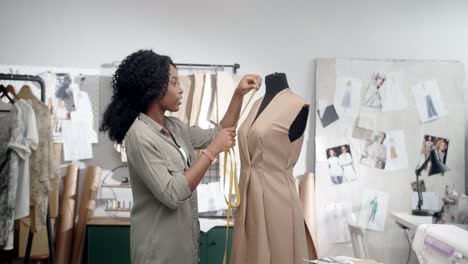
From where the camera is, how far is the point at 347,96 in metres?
3.32

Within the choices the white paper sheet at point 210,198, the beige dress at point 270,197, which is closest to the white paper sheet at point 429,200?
the white paper sheet at point 210,198

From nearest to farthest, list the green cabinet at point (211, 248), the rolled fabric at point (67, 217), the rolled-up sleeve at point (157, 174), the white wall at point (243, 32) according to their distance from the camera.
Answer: the rolled-up sleeve at point (157, 174)
the green cabinet at point (211, 248)
the rolled fabric at point (67, 217)
the white wall at point (243, 32)

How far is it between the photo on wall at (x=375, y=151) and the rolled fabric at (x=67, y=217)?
2.17 meters

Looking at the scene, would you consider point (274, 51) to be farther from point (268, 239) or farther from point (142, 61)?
point (268, 239)

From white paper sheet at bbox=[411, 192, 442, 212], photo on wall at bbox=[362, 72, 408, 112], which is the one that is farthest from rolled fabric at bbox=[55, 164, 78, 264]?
white paper sheet at bbox=[411, 192, 442, 212]

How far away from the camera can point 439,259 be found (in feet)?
5.23

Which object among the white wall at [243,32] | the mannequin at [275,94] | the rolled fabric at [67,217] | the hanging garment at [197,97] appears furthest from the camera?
the white wall at [243,32]

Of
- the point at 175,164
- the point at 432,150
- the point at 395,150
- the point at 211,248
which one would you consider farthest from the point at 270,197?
the point at 432,150

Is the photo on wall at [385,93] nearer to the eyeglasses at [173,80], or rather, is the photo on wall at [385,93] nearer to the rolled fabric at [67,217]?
the eyeglasses at [173,80]

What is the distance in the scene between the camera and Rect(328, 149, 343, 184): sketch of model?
10.8 feet

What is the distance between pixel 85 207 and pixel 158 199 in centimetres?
179

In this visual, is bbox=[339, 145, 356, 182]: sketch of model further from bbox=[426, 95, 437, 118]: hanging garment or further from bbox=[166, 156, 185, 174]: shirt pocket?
bbox=[166, 156, 185, 174]: shirt pocket

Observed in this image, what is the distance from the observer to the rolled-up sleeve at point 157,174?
147 centimetres

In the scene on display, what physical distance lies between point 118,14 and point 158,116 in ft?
6.22
